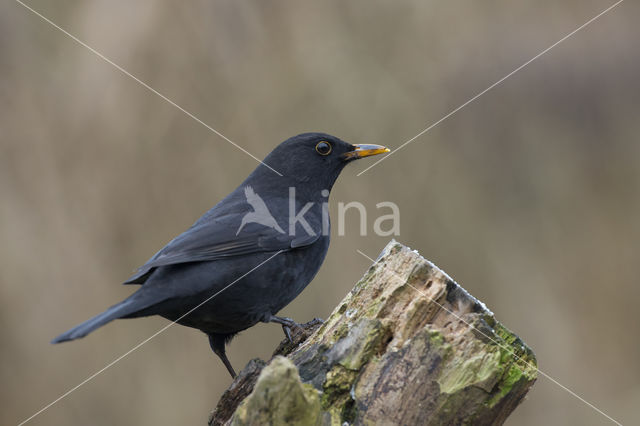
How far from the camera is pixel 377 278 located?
2.91 meters

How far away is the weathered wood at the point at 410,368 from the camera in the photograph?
2289mm

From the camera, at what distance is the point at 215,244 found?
353cm

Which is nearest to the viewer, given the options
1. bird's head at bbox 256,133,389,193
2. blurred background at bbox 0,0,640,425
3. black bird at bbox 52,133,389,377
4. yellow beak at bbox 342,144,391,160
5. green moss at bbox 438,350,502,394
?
green moss at bbox 438,350,502,394

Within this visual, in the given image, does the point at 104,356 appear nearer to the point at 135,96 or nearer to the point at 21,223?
the point at 21,223

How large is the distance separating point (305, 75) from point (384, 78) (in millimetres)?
641

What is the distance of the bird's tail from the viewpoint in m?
2.64

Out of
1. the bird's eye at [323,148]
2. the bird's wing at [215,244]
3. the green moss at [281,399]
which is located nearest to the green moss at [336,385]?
A: the green moss at [281,399]

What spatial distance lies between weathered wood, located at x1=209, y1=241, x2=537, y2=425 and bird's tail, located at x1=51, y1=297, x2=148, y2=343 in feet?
2.39

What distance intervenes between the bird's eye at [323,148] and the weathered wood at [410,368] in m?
1.73

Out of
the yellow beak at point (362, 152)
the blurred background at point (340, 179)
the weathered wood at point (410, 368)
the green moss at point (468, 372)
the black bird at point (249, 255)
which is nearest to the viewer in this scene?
the weathered wood at point (410, 368)

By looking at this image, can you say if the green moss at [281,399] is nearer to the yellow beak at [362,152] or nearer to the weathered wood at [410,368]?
the weathered wood at [410,368]

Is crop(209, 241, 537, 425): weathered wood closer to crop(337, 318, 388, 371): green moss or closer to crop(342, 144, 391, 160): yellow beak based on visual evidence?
crop(337, 318, 388, 371): green moss

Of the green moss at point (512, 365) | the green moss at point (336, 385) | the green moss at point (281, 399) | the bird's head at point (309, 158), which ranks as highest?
the bird's head at point (309, 158)

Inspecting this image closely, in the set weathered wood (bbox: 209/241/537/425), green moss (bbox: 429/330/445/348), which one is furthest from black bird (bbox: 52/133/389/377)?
green moss (bbox: 429/330/445/348)
